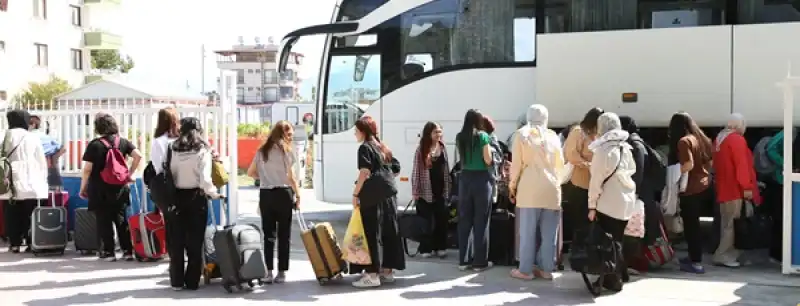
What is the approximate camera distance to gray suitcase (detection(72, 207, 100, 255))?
9430 millimetres

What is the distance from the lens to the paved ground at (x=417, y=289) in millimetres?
6953

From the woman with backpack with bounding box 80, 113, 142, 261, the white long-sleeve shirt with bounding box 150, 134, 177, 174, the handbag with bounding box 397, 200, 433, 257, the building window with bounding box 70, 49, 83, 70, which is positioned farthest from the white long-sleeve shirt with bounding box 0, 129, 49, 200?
the building window with bounding box 70, 49, 83, 70

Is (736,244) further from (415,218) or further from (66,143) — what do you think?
(66,143)

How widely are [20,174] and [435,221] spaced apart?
4.92 m

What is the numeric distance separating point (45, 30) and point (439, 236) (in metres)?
35.2

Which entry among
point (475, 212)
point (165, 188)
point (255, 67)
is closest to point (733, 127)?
point (475, 212)

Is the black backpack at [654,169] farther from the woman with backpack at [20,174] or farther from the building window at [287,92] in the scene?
the building window at [287,92]

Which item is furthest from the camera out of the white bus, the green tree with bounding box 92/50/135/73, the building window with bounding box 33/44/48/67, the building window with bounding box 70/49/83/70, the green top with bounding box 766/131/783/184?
the green tree with bounding box 92/50/135/73

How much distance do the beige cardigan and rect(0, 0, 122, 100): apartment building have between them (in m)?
29.3

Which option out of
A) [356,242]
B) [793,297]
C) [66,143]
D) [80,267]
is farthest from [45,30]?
[793,297]

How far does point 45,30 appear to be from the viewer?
38750 mm

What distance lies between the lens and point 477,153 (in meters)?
7.95

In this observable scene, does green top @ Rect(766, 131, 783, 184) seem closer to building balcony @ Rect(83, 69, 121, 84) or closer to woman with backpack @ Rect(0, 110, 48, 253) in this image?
woman with backpack @ Rect(0, 110, 48, 253)

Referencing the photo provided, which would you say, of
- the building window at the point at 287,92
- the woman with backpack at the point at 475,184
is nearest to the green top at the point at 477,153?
the woman with backpack at the point at 475,184
